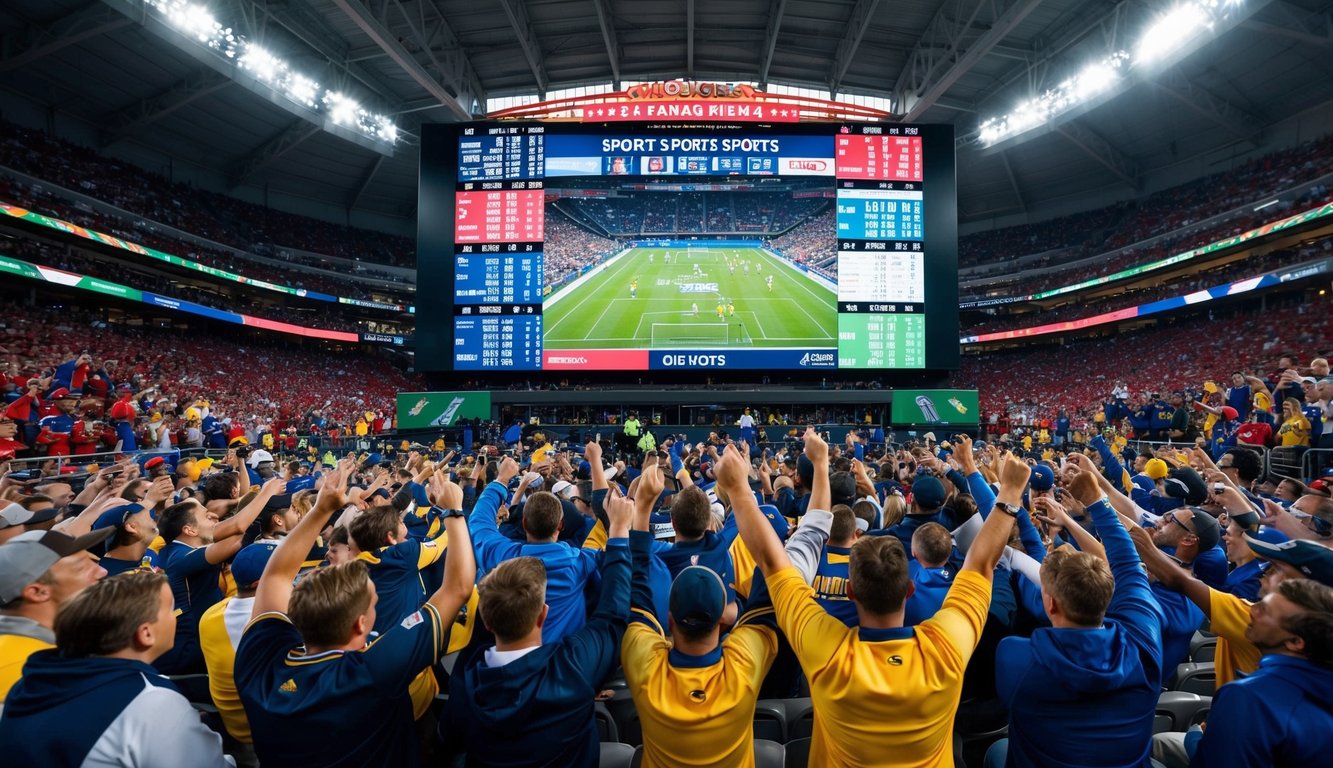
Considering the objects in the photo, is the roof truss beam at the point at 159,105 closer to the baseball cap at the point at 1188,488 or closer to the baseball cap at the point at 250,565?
the baseball cap at the point at 250,565

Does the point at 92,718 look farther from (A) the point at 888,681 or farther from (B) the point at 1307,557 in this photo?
(B) the point at 1307,557

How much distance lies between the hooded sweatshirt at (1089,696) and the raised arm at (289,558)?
2621 mm

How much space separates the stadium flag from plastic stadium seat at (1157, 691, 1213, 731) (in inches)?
770

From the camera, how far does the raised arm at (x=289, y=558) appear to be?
2.21 m

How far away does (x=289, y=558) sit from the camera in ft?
7.51

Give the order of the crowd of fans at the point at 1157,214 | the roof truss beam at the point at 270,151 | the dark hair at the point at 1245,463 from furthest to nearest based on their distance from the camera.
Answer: the roof truss beam at the point at 270,151
the crowd of fans at the point at 1157,214
the dark hair at the point at 1245,463

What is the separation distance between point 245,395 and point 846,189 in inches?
1091

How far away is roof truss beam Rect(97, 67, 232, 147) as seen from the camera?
2198 centimetres

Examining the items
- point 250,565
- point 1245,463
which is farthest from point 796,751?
point 1245,463

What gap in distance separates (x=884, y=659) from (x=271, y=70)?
27277mm

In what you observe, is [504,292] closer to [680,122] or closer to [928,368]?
[680,122]

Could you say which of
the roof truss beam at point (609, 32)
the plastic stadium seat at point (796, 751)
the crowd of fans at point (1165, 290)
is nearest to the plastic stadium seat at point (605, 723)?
the plastic stadium seat at point (796, 751)

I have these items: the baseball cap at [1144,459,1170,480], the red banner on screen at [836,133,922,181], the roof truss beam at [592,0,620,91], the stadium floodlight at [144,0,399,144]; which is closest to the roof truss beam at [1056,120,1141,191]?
the red banner on screen at [836,133,922,181]

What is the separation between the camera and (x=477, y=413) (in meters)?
20.4
